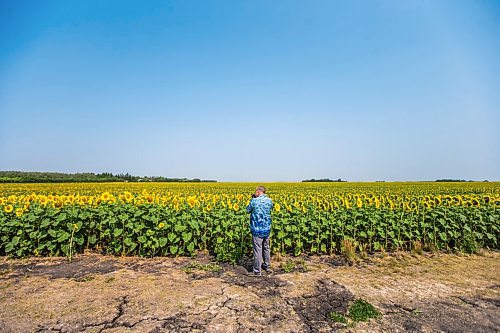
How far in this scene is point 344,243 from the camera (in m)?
8.52

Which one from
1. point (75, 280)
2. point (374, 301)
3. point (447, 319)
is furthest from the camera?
point (75, 280)

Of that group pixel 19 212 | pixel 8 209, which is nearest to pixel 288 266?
pixel 19 212

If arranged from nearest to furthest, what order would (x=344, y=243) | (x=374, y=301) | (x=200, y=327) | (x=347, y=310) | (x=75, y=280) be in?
(x=200, y=327) < (x=347, y=310) < (x=374, y=301) < (x=75, y=280) < (x=344, y=243)

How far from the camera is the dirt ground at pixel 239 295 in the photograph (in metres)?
4.46

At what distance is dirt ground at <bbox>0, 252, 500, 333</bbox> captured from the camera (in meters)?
4.46

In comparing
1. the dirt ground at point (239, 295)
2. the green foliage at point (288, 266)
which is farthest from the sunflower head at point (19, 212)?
the green foliage at point (288, 266)

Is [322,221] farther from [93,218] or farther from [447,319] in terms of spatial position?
[93,218]

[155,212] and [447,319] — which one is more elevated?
[155,212]

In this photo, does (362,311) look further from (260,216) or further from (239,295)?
(260,216)

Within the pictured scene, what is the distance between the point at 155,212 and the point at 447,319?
22.8 feet

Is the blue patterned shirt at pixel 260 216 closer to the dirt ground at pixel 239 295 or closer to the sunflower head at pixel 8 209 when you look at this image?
the dirt ground at pixel 239 295

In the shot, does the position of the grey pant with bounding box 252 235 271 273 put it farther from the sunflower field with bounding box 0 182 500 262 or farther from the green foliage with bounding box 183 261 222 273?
the sunflower field with bounding box 0 182 500 262

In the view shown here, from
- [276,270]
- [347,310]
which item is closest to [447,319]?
[347,310]

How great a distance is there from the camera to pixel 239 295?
5.64m
